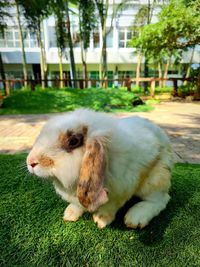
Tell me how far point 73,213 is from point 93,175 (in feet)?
2.84

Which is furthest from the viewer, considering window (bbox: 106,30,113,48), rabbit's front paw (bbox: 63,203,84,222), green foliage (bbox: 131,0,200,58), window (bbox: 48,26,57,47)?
window (bbox: 106,30,113,48)

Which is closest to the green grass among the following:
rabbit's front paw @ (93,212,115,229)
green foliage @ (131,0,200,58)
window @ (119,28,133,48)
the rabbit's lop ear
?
green foliage @ (131,0,200,58)

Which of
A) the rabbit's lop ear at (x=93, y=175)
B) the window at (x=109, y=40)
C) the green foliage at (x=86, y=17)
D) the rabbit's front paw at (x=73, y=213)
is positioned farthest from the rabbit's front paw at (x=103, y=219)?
the window at (x=109, y=40)

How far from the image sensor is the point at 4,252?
5.62 ft

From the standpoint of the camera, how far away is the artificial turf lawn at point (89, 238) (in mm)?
1652

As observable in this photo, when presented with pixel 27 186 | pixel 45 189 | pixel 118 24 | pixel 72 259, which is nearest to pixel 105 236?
pixel 72 259

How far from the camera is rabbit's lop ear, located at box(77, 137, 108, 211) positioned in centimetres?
133

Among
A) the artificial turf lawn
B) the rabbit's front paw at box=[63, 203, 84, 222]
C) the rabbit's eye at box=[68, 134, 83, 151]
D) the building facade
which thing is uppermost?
the building facade

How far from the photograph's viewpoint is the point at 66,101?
11438mm

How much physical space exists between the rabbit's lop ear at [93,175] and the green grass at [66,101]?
9.00m

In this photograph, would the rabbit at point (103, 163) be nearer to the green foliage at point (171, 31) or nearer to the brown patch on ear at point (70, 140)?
the brown patch on ear at point (70, 140)

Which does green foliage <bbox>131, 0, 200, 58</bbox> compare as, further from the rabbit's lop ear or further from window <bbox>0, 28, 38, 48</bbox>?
window <bbox>0, 28, 38, 48</bbox>

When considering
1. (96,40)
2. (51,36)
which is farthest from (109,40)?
(51,36)

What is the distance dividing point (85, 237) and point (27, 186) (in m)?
1.11
